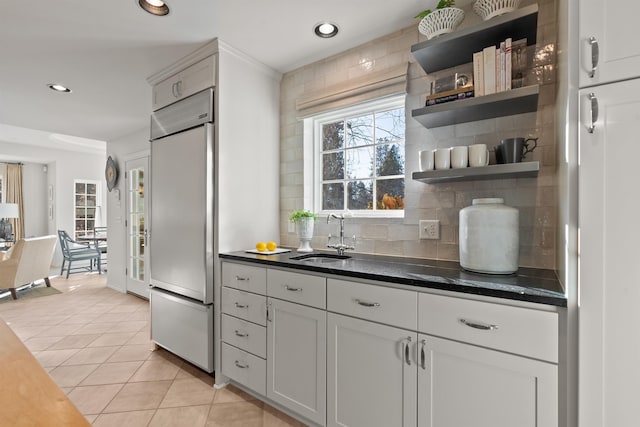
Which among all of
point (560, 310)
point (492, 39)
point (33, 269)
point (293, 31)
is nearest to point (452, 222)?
point (560, 310)

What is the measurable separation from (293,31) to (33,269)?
5.21 meters

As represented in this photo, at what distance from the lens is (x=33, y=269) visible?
15.4 ft

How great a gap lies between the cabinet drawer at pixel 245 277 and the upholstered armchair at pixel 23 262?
4043 mm

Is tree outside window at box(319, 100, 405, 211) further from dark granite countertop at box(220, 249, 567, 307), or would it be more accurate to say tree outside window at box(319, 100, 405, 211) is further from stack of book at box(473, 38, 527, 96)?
stack of book at box(473, 38, 527, 96)

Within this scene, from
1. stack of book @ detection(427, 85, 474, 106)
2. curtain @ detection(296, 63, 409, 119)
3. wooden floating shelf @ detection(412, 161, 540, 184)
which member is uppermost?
curtain @ detection(296, 63, 409, 119)

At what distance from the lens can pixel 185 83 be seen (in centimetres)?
247

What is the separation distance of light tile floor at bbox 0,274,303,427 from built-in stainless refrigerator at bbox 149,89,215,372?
192 mm

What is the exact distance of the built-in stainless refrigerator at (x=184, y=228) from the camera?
7.43ft

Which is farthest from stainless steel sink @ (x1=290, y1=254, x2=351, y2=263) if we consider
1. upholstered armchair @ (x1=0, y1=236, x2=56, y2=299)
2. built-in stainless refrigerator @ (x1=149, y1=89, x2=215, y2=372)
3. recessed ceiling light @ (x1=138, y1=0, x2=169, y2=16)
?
upholstered armchair @ (x1=0, y1=236, x2=56, y2=299)

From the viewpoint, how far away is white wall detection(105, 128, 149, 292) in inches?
189

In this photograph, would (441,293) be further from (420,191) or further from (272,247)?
(272,247)

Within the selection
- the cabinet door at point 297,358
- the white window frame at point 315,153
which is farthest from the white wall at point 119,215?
the cabinet door at point 297,358

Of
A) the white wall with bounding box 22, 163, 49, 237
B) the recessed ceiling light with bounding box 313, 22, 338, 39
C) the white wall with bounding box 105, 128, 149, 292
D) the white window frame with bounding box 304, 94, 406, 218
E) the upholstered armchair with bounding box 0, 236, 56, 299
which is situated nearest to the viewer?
the recessed ceiling light with bounding box 313, 22, 338, 39

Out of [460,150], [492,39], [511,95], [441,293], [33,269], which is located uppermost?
[492,39]
